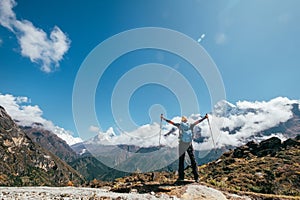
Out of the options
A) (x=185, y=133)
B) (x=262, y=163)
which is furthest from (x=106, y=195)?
(x=262, y=163)

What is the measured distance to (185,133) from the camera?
1466 cm

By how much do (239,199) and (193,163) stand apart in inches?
127

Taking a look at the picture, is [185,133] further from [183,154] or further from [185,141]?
[183,154]

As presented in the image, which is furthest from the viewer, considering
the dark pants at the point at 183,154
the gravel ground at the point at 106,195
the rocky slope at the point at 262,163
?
the rocky slope at the point at 262,163

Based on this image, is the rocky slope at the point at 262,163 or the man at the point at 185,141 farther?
the rocky slope at the point at 262,163

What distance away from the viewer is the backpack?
574 inches

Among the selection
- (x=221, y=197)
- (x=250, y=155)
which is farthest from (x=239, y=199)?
(x=250, y=155)

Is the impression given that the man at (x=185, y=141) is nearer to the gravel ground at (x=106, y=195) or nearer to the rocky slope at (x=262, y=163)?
the gravel ground at (x=106, y=195)

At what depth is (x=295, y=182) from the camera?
39781mm

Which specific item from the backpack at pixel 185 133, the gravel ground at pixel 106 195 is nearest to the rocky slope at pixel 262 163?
the backpack at pixel 185 133

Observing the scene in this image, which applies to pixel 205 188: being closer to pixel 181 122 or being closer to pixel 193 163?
pixel 193 163

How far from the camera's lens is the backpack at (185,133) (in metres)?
14.6

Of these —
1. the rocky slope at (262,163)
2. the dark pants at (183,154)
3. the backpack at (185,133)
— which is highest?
the rocky slope at (262,163)

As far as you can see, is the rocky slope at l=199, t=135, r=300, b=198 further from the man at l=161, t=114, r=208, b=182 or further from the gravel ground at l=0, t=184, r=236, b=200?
the gravel ground at l=0, t=184, r=236, b=200
